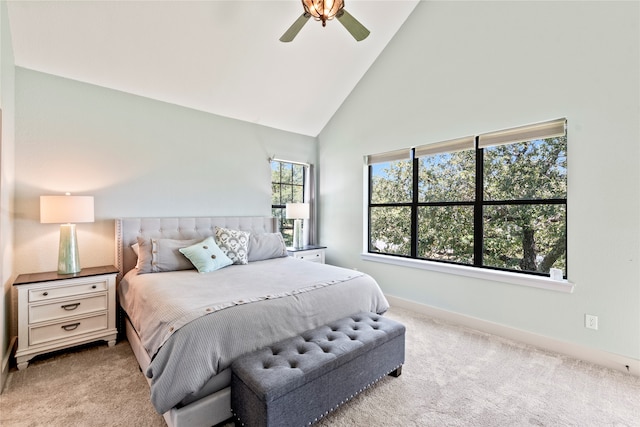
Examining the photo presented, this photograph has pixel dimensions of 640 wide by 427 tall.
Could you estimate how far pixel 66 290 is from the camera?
2582 mm

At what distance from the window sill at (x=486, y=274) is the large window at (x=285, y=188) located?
1544 millimetres

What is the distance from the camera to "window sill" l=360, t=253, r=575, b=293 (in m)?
2.70

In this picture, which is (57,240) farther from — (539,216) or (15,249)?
(539,216)

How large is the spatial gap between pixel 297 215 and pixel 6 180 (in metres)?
3.02

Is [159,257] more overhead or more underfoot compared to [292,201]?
more underfoot

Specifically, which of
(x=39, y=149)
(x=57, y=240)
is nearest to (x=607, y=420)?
(x=57, y=240)

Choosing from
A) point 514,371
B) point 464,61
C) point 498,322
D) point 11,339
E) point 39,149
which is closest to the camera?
point 514,371

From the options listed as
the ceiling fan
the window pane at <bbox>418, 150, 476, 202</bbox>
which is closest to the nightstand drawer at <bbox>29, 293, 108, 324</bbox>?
the ceiling fan

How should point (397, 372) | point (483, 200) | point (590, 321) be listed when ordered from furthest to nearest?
point (483, 200) → point (590, 321) → point (397, 372)

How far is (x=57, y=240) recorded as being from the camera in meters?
2.90

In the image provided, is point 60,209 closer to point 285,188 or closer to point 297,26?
point 297,26

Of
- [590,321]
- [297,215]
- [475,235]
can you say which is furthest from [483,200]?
[297,215]

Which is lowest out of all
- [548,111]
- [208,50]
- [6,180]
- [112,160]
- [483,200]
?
[483,200]

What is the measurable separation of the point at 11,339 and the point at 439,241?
4.42 m
